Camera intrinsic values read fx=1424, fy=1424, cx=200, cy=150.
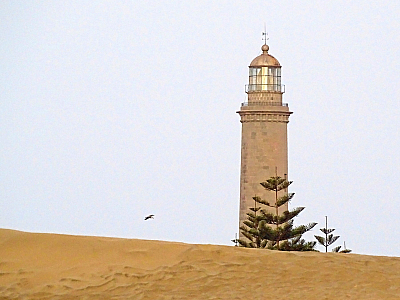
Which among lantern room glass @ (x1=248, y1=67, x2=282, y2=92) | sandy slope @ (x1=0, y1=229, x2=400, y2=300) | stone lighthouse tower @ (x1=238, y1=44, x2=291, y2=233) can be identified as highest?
lantern room glass @ (x1=248, y1=67, x2=282, y2=92)

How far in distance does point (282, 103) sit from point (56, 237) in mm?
37598

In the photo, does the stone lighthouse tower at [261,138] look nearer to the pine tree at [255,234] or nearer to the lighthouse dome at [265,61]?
the lighthouse dome at [265,61]

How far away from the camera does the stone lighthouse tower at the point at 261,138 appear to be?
5466 cm

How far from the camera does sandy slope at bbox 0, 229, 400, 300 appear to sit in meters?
18.2

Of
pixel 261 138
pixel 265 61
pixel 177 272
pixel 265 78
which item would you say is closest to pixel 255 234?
pixel 261 138

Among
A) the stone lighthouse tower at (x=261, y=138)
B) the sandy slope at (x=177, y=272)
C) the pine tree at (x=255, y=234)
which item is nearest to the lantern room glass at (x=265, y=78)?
the stone lighthouse tower at (x=261, y=138)

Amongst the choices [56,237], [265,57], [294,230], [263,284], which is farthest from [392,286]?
[265,57]

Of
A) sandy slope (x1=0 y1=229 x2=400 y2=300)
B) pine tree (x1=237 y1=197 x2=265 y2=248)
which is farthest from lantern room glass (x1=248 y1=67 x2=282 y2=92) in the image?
sandy slope (x1=0 y1=229 x2=400 y2=300)

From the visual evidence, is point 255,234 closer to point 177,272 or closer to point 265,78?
point 265,78

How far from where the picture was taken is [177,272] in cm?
1873

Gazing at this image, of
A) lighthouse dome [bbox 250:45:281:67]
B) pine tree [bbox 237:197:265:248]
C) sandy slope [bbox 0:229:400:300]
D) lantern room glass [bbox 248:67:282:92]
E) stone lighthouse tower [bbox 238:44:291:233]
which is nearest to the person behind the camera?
sandy slope [bbox 0:229:400:300]

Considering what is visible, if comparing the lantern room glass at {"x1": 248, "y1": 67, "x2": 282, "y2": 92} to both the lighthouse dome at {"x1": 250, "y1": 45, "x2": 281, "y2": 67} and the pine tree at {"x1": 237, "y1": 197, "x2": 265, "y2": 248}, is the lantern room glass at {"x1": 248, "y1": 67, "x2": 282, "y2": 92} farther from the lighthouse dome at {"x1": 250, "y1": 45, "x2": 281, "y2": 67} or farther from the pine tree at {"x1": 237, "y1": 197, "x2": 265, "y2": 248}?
the pine tree at {"x1": 237, "y1": 197, "x2": 265, "y2": 248}

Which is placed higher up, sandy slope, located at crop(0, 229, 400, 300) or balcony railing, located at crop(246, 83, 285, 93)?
balcony railing, located at crop(246, 83, 285, 93)

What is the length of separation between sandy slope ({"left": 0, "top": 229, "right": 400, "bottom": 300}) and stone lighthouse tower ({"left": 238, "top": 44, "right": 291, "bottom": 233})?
34350mm
